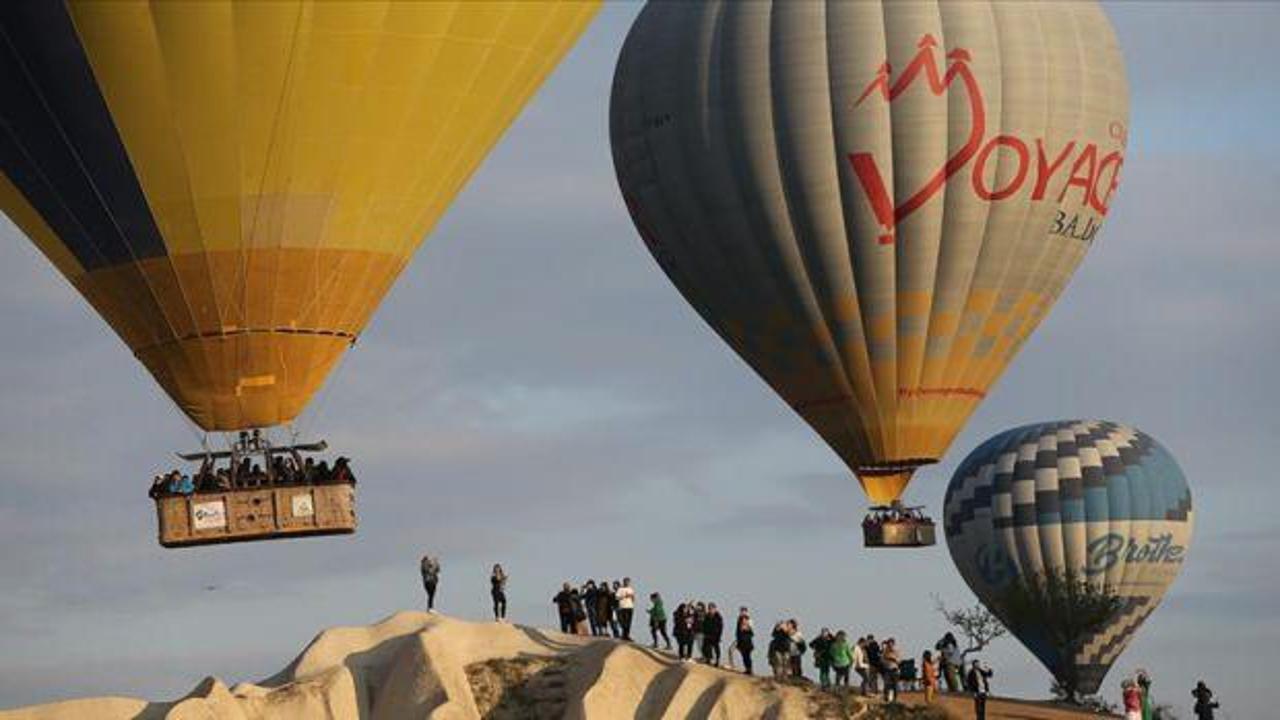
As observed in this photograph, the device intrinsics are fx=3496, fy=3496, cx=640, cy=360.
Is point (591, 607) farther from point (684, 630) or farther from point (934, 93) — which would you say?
point (934, 93)

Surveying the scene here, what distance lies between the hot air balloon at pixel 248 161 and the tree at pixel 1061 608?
92.2 ft

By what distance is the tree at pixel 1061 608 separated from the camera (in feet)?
240

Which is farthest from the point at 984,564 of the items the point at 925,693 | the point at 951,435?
the point at 925,693

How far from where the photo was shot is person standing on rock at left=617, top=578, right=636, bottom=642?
50719 mm

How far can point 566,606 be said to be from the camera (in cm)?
5203

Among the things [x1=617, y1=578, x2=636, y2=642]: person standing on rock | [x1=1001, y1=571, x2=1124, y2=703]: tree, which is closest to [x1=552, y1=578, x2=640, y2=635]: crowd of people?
[x1=617, y1=578, x2=636, y2=642]: person standing on rock

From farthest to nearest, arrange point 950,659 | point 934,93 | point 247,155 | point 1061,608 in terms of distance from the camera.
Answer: point 1061,608 < point 934,93 < point 950,659 < point 247,155

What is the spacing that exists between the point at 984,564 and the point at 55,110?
35812 millimetres

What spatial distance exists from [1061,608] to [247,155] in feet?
104

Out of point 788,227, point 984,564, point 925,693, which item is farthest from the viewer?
point 984,564

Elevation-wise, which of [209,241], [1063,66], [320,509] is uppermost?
[1063,66]

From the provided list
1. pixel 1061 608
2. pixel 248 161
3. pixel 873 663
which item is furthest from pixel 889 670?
pixel 1061 608

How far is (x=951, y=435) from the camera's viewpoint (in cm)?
6316

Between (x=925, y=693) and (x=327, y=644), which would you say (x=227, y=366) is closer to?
(x=327, y=644)
